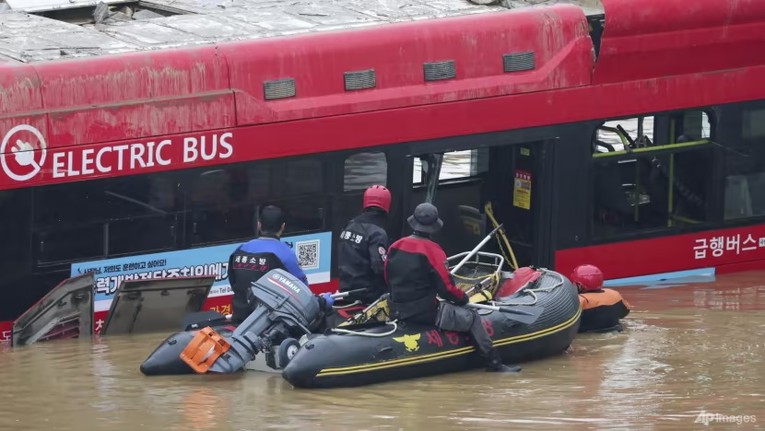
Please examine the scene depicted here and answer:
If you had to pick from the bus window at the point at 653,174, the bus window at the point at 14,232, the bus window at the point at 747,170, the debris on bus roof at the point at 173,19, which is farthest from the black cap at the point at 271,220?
the bus window at the point at 747,170

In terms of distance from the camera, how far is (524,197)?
14414mm

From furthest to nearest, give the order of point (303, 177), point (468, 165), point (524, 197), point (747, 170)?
point (468, 165), point (747, 170), point (524, 197), point (303, 177)

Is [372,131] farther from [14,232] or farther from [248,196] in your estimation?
[14,232]

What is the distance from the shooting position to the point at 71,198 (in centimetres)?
1217

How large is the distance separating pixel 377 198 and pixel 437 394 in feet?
6.11

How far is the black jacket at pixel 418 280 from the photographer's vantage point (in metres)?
11.0

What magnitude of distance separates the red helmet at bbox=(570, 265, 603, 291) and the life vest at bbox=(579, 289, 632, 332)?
0.16 ft

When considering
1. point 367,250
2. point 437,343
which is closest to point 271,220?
point 367,250

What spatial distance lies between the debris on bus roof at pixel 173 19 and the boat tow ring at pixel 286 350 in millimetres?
3085

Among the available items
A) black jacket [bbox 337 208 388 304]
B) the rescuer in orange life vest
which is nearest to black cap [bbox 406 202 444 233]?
black jacket [bbox 337 208 388 304]

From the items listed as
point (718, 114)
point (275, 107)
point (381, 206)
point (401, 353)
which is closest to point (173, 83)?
point (275, 107)

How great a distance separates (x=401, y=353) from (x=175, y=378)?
158 cm

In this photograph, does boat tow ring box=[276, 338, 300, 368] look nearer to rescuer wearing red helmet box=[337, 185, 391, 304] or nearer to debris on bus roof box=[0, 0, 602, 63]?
rescuer wearing red helmet box=[337, 185, 391, 304]

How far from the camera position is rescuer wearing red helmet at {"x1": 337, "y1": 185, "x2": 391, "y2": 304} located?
11883 millimetres
